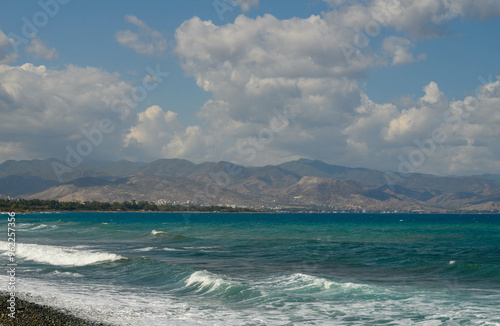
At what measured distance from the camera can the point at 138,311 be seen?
882 inches

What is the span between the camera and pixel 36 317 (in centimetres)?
2038

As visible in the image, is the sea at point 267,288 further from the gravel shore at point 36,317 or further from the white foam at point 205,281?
the gravel shore at point 36,317

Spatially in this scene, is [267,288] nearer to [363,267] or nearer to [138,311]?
[138,311]

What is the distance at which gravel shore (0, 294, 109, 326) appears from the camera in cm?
1945

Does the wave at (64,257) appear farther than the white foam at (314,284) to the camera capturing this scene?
Yes

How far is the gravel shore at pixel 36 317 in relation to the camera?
19.4 meters

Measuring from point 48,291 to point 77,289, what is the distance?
175 cm

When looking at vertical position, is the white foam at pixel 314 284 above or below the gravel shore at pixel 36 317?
below

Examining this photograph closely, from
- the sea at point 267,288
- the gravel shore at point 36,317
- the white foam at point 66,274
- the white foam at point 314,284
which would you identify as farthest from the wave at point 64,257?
the gravel shore at point 36,317

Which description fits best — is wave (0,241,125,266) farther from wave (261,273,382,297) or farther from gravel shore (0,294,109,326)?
gravel shore (0,294,109,326)

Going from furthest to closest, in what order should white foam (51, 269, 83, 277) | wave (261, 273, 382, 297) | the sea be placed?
white foam (51, 269, 83, 277)
wave (261, 273, 382, 297)
the sea

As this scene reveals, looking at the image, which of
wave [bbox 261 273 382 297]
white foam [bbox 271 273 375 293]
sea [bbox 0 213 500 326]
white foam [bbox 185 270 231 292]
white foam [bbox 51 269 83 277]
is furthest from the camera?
white foam [bbox 51 269 83 277]

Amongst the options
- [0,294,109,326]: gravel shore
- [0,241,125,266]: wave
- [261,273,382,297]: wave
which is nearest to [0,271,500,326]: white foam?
[261,273,382,297]: wave

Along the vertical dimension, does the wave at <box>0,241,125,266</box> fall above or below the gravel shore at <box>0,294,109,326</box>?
below
